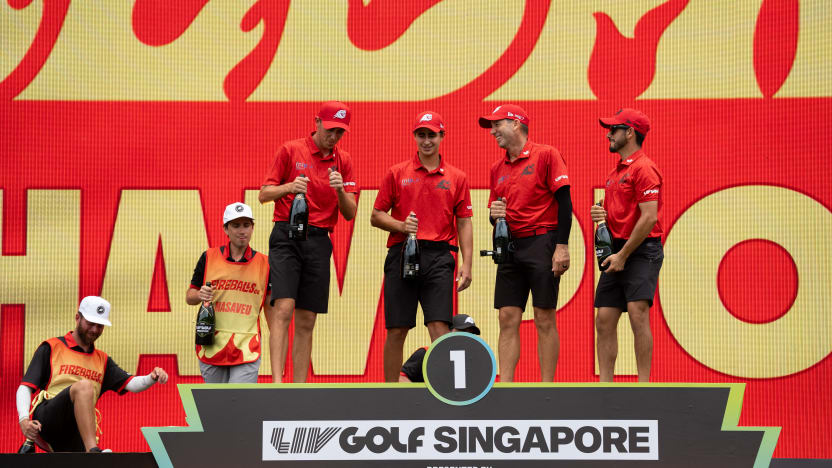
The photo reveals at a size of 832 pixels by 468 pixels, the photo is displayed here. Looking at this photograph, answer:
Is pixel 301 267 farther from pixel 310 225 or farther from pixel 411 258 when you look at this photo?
pixel 411 258

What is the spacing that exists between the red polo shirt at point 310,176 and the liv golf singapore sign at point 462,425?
129 centimetres

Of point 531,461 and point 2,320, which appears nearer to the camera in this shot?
point 531,461

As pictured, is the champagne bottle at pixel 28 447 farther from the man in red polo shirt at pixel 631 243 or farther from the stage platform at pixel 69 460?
the man in red polo shirt at pixel 631 243

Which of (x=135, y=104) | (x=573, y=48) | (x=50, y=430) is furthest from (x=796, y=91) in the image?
(x=50, y=430)

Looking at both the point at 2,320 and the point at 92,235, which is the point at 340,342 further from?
the point at 2,320

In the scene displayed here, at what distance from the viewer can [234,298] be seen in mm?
4539

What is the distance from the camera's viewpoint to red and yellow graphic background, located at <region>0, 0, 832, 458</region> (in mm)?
5852

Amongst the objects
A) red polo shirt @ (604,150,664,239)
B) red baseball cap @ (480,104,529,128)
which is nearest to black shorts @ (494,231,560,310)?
red polo shirt @ (604,150,664,239)

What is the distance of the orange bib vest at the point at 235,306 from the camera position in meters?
4.46

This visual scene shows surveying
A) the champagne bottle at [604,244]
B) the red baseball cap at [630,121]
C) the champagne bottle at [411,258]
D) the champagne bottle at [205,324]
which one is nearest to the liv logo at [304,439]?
the champagne bottle at [205,324]

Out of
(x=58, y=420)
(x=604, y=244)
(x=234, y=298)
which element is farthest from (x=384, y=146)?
(x=58, y=420)

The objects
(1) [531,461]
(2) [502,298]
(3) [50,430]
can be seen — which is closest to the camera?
(1) [531,461]

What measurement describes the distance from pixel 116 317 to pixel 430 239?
247 centimetres

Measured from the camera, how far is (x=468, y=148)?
6133mm
